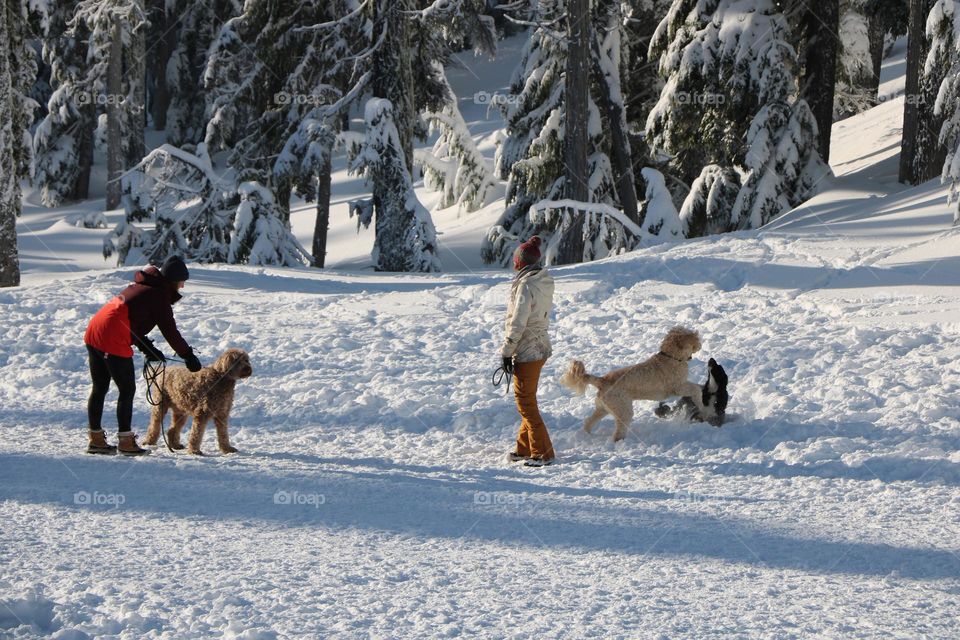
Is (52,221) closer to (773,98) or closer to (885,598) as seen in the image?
(773,98)

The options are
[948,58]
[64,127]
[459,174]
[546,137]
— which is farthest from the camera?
[64,127]

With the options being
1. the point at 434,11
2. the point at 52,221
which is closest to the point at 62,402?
the point at 434,11

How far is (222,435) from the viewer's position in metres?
8.46

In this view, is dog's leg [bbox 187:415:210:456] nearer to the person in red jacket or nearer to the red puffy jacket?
the person in red jacket

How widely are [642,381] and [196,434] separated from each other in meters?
3.79

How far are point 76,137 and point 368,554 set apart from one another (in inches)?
1476

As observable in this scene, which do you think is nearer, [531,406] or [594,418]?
[531,406]

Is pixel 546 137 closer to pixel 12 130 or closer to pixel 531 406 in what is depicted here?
pixel 12 130

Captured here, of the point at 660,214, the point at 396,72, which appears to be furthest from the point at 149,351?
the point at 660,214

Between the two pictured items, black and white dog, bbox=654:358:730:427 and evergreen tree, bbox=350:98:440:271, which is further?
evergreen tree, bbox=350:98:440:271

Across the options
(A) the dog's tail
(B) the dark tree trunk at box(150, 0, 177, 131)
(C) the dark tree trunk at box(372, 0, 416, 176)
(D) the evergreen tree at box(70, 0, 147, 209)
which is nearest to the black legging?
(A) the dog's tail

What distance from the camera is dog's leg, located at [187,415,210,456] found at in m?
8.30

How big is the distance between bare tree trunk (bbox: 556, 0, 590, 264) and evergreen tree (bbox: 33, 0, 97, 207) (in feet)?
77.7

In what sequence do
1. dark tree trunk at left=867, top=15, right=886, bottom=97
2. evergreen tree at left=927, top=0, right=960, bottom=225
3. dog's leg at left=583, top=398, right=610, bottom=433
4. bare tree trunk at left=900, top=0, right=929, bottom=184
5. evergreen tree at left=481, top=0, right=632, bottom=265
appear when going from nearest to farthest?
dog's leg at left=583, top=398, right=610, bottom=433 → evergreen tree at left=927, top=0, right=960, bottom=225 → bare tree trunk at left=900, top=0, right=929, bottom=184 → evergreen tree at left=481, top=0, right=632, bottom=265 → dark tree trunk at left=867, top=15, right=886, bottom=97
